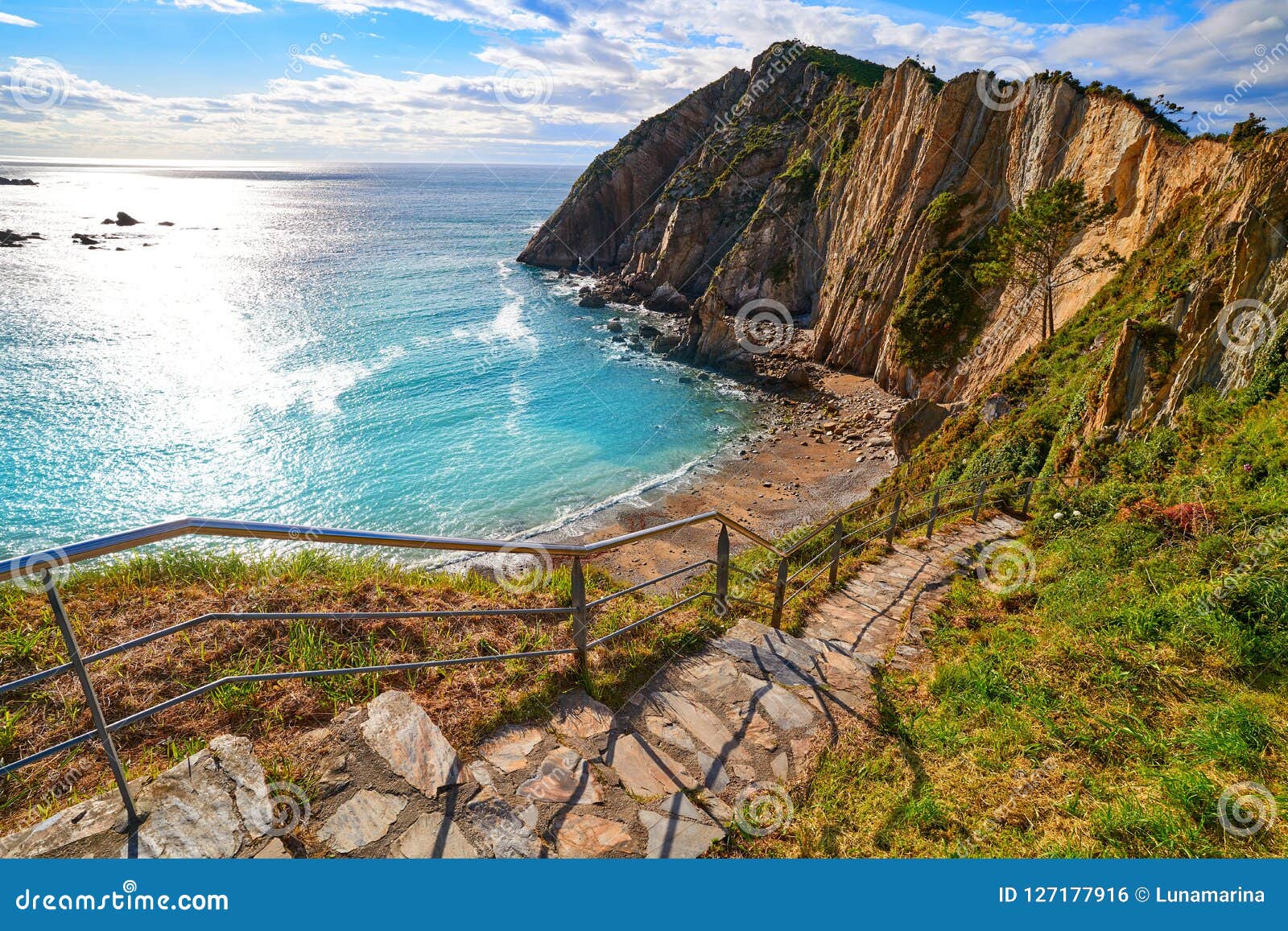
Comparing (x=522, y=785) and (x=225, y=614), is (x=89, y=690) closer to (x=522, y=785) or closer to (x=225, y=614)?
(x=225, y=614)

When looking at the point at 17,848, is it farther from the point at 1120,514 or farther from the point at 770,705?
the point at 1120,514

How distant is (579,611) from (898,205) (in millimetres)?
36898

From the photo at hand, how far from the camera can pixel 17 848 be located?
2.67m

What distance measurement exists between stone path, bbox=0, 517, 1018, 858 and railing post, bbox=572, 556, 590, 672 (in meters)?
0.33

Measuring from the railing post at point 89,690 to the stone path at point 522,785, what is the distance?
107 millimetres

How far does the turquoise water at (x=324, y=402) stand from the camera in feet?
89.2

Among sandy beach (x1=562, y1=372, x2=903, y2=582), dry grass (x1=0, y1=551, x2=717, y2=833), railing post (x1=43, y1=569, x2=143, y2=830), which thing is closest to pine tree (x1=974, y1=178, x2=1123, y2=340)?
sandy beach (x1=562, y1=372, x2=903, y2=582)

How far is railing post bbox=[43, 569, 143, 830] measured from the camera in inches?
95.5

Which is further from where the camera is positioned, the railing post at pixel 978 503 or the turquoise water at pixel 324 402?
the turquoise water at pixel 324 402

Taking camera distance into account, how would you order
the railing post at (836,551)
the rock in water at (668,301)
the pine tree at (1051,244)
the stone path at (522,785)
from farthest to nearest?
the rock in water at (668,301)
the pine tree at (1051,244)
the railing post at (836,551)
the stone path at (522,785)

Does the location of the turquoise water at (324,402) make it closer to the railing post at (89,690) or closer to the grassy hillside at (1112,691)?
the grassy hillside at (1112,691)

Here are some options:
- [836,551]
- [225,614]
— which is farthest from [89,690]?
[836,551]

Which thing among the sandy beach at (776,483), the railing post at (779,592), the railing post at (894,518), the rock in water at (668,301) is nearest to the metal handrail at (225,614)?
the railing post at (779,592)

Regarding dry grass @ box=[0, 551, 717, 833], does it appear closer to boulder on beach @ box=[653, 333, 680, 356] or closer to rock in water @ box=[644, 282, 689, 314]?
boulder on beach @ box=[653, 333, 680, 356]
